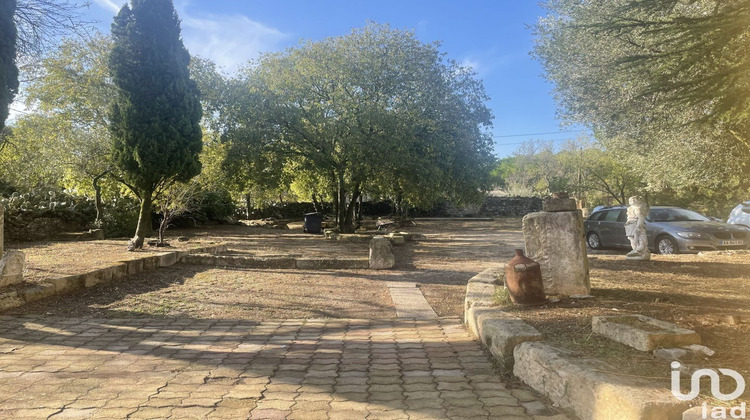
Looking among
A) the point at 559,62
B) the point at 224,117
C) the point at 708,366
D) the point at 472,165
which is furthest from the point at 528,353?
the point at 224,117

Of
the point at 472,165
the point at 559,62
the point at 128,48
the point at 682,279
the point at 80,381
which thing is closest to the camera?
the point at 80,381

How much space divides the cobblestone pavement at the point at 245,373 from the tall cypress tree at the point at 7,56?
131 inches

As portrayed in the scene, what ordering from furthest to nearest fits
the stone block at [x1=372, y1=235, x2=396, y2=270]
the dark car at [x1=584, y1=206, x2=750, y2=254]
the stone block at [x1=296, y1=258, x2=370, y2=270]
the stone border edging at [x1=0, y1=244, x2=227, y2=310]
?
the dark car at [x1=584, y1=206, x2=750, y2=254] → the stone block at [x1=296, y1=258, x2=370, y2=270] → the stone block at [x1=372, y1=235, x2=396, y2=270] → the stone border edging at [x1=0, y1=244, x2=227, y2=310]

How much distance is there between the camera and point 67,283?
6789mm

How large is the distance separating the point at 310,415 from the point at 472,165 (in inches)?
606

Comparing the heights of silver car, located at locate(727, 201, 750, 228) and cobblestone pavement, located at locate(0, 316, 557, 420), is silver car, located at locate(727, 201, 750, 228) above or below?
above

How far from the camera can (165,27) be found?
11289 millimetres

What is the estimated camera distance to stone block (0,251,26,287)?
608 cm

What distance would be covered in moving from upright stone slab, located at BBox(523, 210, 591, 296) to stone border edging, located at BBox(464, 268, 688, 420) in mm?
1457

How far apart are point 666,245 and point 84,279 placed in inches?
509

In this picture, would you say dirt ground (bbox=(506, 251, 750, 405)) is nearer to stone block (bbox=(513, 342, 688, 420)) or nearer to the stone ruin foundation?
stone block (bbox=(513, 342, 688, 420))

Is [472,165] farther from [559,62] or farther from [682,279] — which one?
[682,279]

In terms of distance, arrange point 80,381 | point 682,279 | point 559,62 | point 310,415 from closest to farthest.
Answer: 1. point 310,415
2. point 80,381
3. point 682,279
4. point 559,62

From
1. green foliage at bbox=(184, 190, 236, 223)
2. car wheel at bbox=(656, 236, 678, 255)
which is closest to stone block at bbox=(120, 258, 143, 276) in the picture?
car wheel at bbox=(656, 236, 678, 255)
